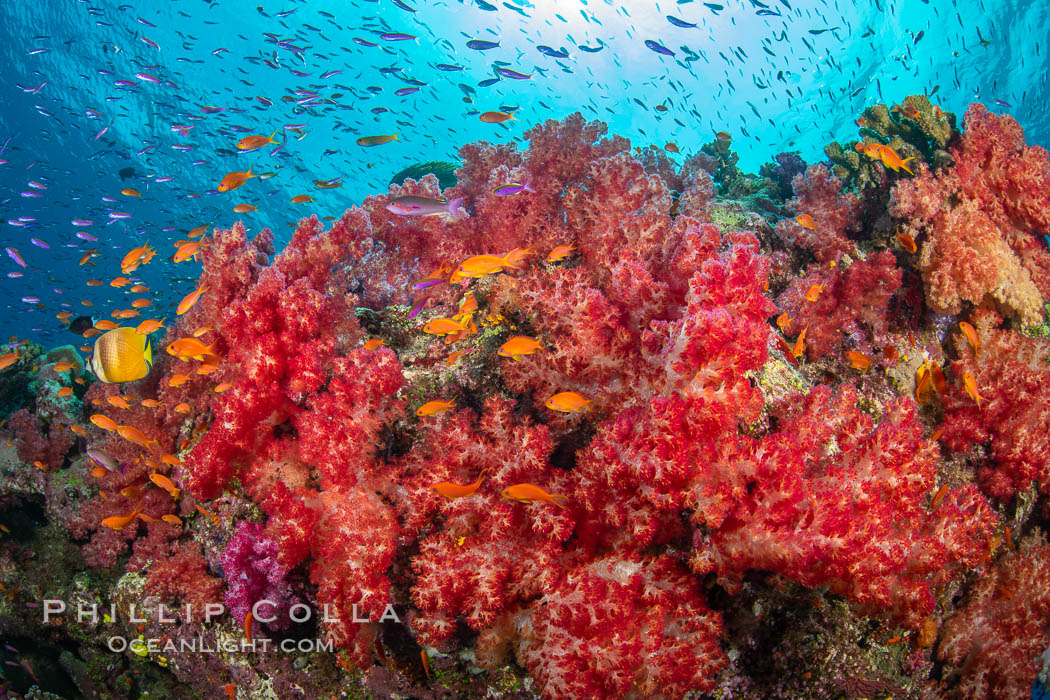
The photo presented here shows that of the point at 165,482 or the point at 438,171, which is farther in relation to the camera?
the point at 438,171

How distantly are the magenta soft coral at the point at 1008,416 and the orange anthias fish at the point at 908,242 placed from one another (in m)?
1.24

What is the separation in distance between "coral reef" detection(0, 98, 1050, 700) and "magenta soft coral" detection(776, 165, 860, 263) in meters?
0.04

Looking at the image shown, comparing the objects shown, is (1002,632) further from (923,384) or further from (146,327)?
(146,327)

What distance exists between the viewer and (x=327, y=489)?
11.3 ft

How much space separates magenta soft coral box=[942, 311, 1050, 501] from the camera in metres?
4.10

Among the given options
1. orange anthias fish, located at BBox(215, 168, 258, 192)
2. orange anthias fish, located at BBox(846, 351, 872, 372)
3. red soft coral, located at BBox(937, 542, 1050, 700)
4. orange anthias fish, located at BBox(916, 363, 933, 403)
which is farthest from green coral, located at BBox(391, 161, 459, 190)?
red soft coral, located at BBox(937, 542, 1050, 700)

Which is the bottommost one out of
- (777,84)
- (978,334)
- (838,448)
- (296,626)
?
(296,626)

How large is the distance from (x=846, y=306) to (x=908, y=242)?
985mm

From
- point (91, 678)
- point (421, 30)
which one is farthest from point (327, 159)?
point (91, 678)

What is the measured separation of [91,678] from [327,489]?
6.20m

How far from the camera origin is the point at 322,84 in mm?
39031

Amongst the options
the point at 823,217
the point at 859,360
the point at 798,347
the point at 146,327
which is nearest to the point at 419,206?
the point at 146,327

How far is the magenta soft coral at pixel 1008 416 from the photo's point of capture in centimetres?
410

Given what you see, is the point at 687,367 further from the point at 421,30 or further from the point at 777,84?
the point at 777,84
